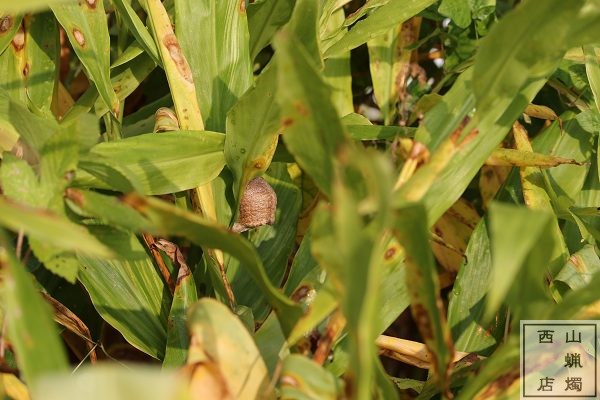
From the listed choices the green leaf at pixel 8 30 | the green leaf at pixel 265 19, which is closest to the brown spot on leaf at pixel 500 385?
the green leaf at pixel 265 19

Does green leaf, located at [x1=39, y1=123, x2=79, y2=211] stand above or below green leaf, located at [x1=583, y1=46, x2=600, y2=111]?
below

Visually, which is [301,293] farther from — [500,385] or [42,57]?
[42,57]

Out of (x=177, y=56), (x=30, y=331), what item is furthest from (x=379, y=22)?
(x=30, y=331)

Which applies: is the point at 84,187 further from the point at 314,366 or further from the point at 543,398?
the point at 543,398

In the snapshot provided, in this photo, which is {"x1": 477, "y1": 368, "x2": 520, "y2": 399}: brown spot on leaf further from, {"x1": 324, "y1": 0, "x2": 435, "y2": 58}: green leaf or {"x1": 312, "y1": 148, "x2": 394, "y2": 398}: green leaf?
{"x1": 324, "y1": 0, "x2": 435, "y2": 58}: green leaf

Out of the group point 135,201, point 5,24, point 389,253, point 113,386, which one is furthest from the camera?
point 5,24

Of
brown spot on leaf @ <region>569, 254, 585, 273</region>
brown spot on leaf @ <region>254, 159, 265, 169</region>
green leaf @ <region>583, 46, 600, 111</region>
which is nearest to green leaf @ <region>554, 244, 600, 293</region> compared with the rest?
brown spot on leaf @ <region>569, 254, 585, 273</region>
